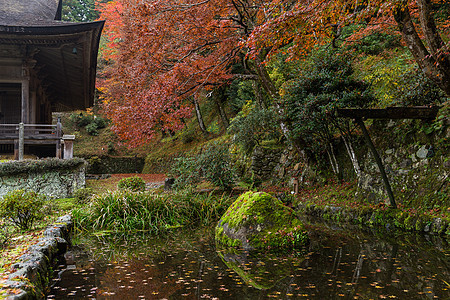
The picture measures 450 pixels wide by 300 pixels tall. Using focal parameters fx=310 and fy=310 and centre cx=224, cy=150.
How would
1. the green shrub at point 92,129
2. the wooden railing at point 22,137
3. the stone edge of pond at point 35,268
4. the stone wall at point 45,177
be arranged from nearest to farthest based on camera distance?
the stone edge of pond at point 35,268 → the stone wall at point 45,177 → the wooden railing at point 22,137 → the green shrub at point 92,129

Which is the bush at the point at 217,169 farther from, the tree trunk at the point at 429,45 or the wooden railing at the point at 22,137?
the wooden railing at the point at 22,137

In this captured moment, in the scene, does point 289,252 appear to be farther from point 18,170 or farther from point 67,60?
point 67,60

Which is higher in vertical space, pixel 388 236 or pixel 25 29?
pixel 25 29

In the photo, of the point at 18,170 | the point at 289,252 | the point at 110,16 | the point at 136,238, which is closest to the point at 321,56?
the point at 289,252

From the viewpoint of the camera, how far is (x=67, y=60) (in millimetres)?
12836

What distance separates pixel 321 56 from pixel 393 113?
3380 mm

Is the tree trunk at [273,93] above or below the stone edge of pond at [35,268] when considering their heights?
above

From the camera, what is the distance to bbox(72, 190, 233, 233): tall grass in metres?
7.43

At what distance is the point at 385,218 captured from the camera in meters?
6.91

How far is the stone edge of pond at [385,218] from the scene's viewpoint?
233 inches

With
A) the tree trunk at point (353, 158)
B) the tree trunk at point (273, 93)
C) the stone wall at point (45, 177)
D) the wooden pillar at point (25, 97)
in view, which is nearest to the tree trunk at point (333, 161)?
the tree trunk at point (353, 158)

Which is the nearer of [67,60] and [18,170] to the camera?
[18,170]

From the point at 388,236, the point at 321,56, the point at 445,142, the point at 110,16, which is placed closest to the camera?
the point at 388,236

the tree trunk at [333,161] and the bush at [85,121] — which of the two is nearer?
the tree trunk at [333,161]
